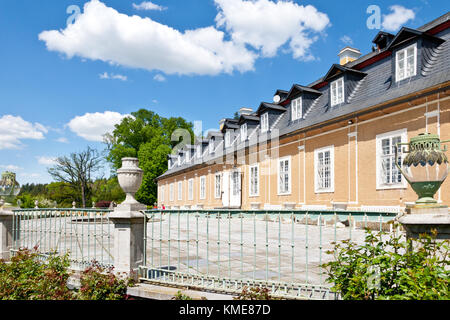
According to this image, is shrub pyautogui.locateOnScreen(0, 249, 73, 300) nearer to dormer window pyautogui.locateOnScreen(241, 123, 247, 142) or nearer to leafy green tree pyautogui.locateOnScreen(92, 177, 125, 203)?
dormer window pyautogui.locateOnScreen(241, 123, 247, 142)

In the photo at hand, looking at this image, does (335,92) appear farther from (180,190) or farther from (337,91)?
(180,190)

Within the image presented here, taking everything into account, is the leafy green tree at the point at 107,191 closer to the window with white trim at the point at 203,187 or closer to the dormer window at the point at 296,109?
the window with white trim at the point at 203,187

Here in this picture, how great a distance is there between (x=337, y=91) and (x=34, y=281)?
14754 millimetres

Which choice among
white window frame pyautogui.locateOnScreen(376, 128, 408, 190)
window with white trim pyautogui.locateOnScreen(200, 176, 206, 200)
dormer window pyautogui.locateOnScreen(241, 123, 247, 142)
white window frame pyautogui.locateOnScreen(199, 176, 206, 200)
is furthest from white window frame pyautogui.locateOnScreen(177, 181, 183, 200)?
white window frame pyautogui.locateOnScreen(376, 128, 408, 190)

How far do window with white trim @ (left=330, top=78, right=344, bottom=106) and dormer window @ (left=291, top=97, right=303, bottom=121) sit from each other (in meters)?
2.26

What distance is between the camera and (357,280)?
10.0 feet

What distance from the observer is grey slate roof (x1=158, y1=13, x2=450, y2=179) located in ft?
37.9

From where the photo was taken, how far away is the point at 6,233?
7609 mm

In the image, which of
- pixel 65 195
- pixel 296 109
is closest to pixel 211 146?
pixel 296 109

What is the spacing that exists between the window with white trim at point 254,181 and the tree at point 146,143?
2273cm
